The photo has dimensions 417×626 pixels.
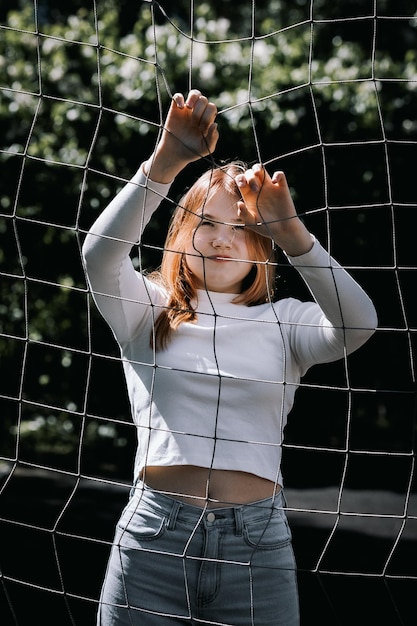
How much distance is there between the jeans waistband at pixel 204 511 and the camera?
1.76 metres

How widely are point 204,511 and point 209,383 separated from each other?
238 mm

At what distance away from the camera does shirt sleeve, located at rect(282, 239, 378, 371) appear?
1.78 metres

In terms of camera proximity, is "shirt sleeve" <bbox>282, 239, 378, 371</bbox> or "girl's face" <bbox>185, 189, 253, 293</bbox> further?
"girl's face" <bbox>185, 189, 253, 293</bbox>

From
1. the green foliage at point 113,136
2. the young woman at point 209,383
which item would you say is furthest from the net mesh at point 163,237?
the young woman at point 209,383

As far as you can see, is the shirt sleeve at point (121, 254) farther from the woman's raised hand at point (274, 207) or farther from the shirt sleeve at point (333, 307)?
the shirt sleeve at point (333, 307)

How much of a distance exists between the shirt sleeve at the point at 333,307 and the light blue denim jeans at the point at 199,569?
0.33m

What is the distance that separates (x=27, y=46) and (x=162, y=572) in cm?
407

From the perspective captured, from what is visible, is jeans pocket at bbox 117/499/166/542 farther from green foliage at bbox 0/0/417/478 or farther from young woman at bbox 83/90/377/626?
green foliage at bbox 0/0/417/478

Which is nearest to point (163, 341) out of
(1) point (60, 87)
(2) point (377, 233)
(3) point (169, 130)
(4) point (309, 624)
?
(3) point (169, 130)

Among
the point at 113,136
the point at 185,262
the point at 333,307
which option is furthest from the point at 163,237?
the point at 333,307

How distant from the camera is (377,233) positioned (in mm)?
4547

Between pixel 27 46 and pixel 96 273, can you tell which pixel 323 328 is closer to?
pixel 96 273

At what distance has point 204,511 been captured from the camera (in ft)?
5.77

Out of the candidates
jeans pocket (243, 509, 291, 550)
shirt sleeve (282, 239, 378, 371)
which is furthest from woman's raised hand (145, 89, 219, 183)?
jeans pocket (243, 509, 291, 550)
